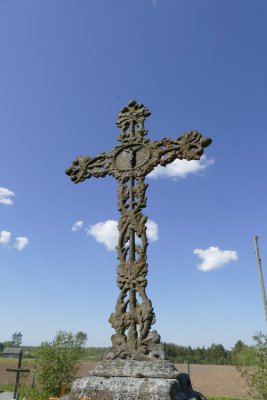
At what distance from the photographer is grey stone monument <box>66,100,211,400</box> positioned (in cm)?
333

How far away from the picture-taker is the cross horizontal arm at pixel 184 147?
5043 mm

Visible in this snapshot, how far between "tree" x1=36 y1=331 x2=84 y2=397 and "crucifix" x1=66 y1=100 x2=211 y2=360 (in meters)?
15.6

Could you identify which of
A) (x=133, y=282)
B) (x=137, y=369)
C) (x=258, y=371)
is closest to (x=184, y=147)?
(x=133, y=282)

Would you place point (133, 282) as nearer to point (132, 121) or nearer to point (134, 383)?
point (134, 383)

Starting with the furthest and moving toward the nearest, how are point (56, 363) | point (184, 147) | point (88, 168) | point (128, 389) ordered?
point (56, 363)
point (88, 168)
point (184, 147)
point (128, 389)

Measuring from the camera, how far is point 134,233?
185 inches

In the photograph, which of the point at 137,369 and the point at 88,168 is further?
the point at 88,168

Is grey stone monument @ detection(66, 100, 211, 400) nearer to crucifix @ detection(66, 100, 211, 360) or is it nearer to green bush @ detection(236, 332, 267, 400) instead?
crucifix @ detection(66, 100, 211, 360)

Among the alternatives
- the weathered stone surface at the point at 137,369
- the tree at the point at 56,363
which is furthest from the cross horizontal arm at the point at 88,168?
the tree at the point at 56,363

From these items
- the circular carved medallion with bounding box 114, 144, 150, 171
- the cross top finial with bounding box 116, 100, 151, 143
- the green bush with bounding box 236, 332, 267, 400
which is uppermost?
Result: the cross top finial with bounding box 116, 100, 151, 143

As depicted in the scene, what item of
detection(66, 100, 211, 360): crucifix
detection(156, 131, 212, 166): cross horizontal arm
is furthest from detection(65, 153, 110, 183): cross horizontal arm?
detection(156, 131, 212, 166): cross horizontal arm

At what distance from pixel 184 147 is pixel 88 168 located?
1.62 m

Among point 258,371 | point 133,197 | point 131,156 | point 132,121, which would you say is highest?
point 132,121

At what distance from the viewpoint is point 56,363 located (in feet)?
59.6
